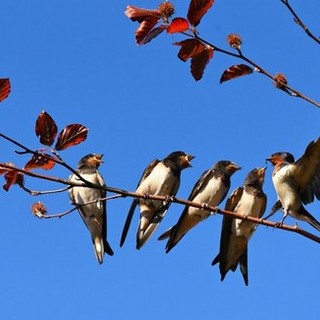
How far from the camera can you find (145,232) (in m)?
5.02

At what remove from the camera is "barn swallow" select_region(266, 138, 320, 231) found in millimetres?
4000

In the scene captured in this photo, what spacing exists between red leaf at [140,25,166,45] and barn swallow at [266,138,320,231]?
5.33 ft

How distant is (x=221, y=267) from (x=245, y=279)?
0.62 ft

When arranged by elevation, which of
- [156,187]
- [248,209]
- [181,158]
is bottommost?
[248,209]

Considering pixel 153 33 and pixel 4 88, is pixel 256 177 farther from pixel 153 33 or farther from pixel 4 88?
pixel 4 88

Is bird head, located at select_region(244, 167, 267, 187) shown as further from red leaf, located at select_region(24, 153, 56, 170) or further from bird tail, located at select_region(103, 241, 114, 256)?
red leaf, located at select_region(24, 153, 56, 170)

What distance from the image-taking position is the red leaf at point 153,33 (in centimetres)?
253

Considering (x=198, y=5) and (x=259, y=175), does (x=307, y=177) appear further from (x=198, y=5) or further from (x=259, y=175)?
(x=198, y=5)

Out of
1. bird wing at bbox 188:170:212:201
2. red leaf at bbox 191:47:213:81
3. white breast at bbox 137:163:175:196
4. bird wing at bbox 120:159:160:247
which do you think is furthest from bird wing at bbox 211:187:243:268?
red leaf at bbox 191:47:213:81

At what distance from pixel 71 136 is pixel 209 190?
2.62m

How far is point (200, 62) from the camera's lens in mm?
2607

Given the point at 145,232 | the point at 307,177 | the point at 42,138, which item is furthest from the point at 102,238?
the point at 42,138

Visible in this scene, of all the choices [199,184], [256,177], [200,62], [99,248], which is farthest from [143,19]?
[99,248]

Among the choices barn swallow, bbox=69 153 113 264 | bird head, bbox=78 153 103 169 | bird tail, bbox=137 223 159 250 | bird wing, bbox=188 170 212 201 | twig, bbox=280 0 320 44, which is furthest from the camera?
bird head, bbox=78 153 103 169
